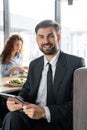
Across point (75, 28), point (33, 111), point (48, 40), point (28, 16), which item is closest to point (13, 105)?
point (33, 111)

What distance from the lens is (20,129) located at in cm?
159

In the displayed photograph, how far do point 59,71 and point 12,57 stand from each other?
133 cm

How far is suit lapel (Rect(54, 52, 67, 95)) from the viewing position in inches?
66.6

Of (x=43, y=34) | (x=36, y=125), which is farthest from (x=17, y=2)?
(x=36, y=125)

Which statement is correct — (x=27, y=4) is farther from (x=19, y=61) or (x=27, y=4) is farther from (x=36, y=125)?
(x=36, y=125)

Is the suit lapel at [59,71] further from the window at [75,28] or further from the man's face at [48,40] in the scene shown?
the window at [75,28]

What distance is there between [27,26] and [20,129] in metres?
2.71

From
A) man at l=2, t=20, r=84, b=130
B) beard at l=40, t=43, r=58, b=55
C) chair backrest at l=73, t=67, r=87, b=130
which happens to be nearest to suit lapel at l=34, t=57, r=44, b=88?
man at l=2, t=20, r=84, b=130

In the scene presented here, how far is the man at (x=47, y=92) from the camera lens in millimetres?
1591

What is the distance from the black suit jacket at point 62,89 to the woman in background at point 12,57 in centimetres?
98

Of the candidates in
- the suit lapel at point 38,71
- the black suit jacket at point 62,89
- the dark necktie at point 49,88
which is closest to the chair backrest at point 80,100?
the black suit jacket at point 62,89

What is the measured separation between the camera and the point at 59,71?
1730 mm

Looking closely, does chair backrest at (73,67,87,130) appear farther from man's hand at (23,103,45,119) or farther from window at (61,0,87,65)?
window at (61,0,87,65)

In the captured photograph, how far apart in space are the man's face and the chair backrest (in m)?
0.43
